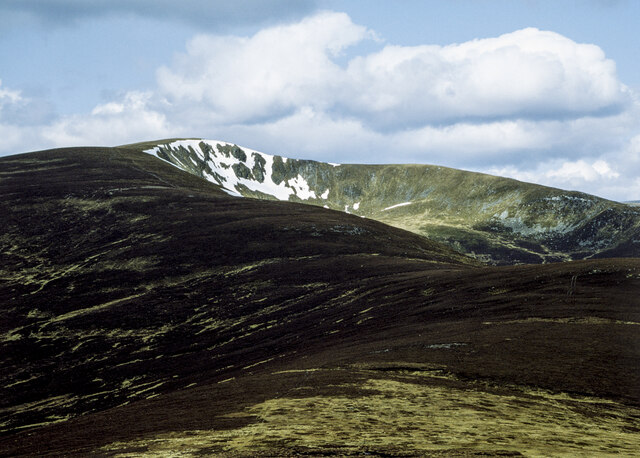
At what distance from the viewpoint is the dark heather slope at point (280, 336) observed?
32844 mm

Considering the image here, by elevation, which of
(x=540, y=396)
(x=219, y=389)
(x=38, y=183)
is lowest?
(x=219, y=389)

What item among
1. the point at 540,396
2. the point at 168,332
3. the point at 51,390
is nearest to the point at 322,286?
the point at 168,332

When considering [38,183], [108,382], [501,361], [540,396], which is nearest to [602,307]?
[501,361]

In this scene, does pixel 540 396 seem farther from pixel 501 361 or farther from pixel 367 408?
pixel 367 408

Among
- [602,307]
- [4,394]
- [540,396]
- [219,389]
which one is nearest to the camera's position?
[540,396]

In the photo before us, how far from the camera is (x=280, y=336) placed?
8725 cm

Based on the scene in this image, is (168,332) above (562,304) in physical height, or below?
below

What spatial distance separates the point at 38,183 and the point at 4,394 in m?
126

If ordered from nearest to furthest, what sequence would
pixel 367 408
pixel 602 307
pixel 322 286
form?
pixel 367 408 < pixel 602 307 < pixel 322 286

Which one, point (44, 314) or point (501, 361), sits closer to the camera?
point (501, 361)

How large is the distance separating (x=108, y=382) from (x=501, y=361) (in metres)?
59.4

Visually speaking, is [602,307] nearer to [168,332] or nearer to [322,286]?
[322,286]

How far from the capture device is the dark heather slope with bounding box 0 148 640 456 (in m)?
32.8

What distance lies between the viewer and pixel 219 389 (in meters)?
49.2
